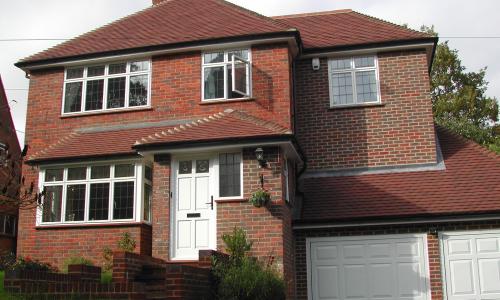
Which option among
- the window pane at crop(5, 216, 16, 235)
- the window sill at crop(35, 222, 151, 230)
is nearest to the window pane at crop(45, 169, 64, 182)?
the window sill at crop(35, 222, 151, 230)

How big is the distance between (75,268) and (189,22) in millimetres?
8589

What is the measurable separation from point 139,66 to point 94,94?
57.4 inches

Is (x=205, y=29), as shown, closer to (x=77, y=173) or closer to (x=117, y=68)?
(x=117, y=68)

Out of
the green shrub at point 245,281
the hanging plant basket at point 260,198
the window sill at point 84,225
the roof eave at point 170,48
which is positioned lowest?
the green shrub at point 245,281

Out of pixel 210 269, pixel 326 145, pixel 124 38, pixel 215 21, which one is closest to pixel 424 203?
pixel 326 145

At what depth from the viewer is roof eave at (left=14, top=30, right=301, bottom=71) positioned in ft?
50.0

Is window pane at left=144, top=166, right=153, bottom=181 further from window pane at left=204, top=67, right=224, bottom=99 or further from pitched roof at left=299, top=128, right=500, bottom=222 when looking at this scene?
pitched roof at left=299, top=128, right=500, bottom=222

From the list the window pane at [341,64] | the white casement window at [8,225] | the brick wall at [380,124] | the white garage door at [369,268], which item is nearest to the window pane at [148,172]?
the brick wall at [380,124]

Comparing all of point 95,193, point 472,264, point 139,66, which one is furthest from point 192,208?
point 472,264

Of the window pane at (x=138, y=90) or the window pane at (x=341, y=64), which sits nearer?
the window pane at (x=138, y=90)

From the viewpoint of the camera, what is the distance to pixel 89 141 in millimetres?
15359

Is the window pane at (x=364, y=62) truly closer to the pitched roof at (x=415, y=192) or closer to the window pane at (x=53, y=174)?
the pitched roof at (x=415, y=192)

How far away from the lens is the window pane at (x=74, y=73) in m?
16.7

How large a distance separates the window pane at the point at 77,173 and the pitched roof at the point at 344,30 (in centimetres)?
667
